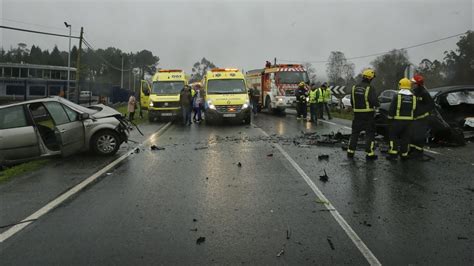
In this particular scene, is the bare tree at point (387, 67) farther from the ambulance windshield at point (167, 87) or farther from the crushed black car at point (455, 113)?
the crushed black car at point (455, 113)

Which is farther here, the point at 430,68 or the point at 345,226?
the point at 430,68

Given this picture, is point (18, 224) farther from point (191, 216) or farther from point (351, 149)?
point (351, 149)

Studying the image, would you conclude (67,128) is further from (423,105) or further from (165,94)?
(165,94)

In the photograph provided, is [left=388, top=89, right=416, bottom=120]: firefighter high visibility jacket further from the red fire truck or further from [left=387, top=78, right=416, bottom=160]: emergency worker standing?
the red fire truck

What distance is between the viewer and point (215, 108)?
18.7m

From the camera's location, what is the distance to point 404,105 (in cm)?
937

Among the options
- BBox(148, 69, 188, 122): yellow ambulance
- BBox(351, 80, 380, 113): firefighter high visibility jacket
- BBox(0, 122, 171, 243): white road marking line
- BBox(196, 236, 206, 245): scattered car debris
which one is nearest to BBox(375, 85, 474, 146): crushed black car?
BBox(351, 80, 380, 113): firefighter high visibility jacket

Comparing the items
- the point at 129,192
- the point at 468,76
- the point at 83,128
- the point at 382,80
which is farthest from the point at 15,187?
the point at 382,80

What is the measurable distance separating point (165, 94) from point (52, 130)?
12627 mm

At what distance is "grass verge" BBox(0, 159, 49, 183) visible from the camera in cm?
836

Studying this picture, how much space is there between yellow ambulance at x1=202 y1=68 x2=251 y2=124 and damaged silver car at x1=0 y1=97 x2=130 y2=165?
822 centimetres

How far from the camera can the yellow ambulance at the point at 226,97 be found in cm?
1864

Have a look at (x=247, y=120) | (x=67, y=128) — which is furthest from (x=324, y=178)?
(x=247, y=120)

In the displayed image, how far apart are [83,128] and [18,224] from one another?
200 inches
